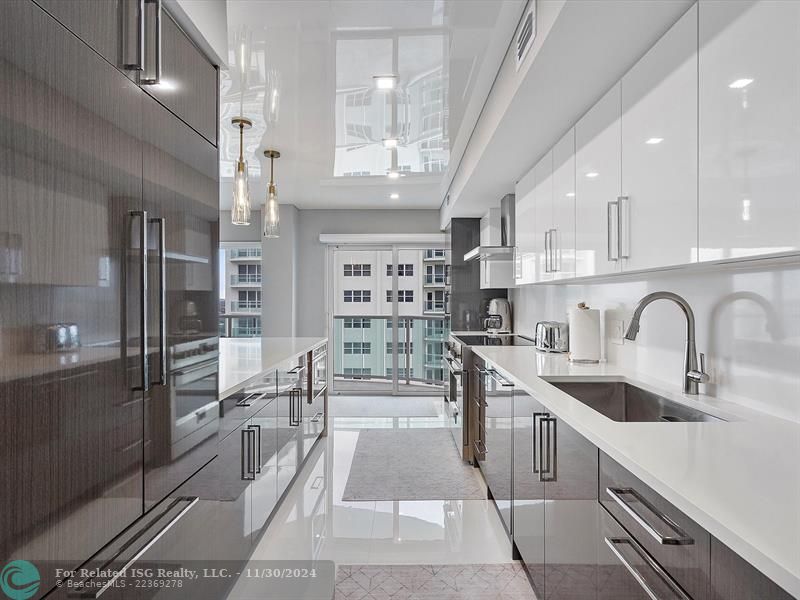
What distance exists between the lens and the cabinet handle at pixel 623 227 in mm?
1761

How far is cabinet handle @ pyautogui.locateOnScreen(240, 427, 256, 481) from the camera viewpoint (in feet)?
6.88

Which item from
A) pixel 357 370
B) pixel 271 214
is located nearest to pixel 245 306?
pixel 357 370

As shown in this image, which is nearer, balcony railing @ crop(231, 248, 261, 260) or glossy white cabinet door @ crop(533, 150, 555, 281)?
glossy white cabinet door @ crop(533, 150, 555, 281)

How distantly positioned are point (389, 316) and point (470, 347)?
115 inches

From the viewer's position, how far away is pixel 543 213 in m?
2.86

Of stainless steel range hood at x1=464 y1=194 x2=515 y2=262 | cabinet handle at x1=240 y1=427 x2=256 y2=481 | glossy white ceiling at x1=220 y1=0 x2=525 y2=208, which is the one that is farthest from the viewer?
stainless steel range hood at x1=464 y1=194 x2=515 y2=262

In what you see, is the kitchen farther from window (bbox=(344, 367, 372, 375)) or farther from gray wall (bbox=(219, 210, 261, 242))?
window (bbox=(344, 367, 372, 375))

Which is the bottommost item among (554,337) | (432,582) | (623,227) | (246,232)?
(432,582)

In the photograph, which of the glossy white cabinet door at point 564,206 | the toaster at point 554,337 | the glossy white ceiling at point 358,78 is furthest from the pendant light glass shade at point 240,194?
the toaster at point 554,337

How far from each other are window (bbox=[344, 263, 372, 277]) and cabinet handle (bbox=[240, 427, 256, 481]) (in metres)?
4.34

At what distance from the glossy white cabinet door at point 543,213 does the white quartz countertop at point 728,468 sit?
1.22 meters

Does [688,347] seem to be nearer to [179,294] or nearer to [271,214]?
[179,294]

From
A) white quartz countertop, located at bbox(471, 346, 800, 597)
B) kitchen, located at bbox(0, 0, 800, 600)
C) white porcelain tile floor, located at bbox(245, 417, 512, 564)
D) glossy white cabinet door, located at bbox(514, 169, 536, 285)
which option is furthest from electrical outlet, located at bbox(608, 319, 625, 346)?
white porcelain tile floor, located at bbox(245, 417, 512, 564)

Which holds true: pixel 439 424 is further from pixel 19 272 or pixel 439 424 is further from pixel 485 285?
pixel 19 272
